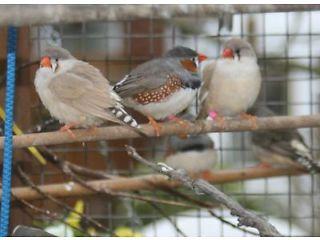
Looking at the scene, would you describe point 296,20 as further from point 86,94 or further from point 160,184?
point 86,94

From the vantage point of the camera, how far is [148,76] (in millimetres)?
2020

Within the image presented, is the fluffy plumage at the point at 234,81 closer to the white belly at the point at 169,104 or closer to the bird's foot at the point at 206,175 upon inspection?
the white belly at the point at 169,104

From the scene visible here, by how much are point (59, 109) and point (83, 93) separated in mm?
83

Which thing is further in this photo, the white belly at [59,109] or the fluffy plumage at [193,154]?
the fluffy plumage at [193,154]

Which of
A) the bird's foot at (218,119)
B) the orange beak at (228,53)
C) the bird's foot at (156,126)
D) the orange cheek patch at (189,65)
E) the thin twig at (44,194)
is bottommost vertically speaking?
the thin twig at (44,194)

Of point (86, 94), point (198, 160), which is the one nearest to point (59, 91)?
point (86, 94)

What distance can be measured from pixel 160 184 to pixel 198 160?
0.70ft

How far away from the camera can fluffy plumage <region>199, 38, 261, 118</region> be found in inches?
88.2

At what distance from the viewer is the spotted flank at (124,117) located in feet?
5.67

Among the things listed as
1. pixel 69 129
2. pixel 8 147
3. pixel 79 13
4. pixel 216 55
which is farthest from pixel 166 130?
pixel 216 55

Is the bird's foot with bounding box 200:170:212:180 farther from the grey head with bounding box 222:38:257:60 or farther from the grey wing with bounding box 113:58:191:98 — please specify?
the grey wing with bounding box 113:58:191:98

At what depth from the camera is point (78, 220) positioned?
2.56 meters

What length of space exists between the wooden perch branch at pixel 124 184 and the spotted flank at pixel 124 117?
27.0 inches

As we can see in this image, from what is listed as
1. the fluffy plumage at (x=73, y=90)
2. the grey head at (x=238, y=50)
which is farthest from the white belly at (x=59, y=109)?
the grey head at (x=238, y=50)
